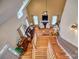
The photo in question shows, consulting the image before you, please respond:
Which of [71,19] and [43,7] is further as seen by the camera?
[43,7]

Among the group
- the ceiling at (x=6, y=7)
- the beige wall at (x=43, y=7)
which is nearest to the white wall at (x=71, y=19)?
the ceiling at (x=6, y=7)

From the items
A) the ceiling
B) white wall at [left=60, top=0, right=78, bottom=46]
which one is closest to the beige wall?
white wall at [left=60, top=0, right=78, bottom=46]

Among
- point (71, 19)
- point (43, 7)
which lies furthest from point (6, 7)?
point (43, 7)

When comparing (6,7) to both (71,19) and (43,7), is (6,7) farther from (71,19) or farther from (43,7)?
(43,7)

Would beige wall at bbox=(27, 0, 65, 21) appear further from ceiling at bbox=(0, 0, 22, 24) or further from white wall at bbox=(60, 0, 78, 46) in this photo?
ceiling at bbox=(0, 0, 22, 24)

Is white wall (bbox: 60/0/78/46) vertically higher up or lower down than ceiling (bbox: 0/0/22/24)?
lower down

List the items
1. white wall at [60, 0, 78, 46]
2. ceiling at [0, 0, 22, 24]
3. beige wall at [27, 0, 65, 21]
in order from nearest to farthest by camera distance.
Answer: ceiling at [0, 0, 22, 24]
white wall at [60, 0, 78, 46]
beige wall at [27, 0, 65, 21]

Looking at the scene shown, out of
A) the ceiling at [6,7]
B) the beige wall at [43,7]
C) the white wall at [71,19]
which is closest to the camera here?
the ceiling at [6,7]

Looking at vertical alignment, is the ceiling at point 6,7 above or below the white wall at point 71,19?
A: above

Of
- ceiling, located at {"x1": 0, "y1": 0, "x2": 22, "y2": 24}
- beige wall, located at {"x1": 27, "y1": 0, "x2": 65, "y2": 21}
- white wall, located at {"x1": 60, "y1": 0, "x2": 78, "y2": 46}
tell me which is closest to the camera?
ceiling, located at {"x1": 0, "y1": 0, "x2": 22, "y2": 24}

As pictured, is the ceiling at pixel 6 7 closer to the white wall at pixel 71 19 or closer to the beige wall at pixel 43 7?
the white wall at pixel 71 19

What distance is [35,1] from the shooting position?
16.1 m

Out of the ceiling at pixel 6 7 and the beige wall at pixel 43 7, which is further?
the beige wall at pixel 43 7

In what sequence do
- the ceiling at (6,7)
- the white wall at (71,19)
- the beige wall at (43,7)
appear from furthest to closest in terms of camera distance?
the beige wall at (43,7) < the white wall at (71,19) < the ceiling at (6,7)
